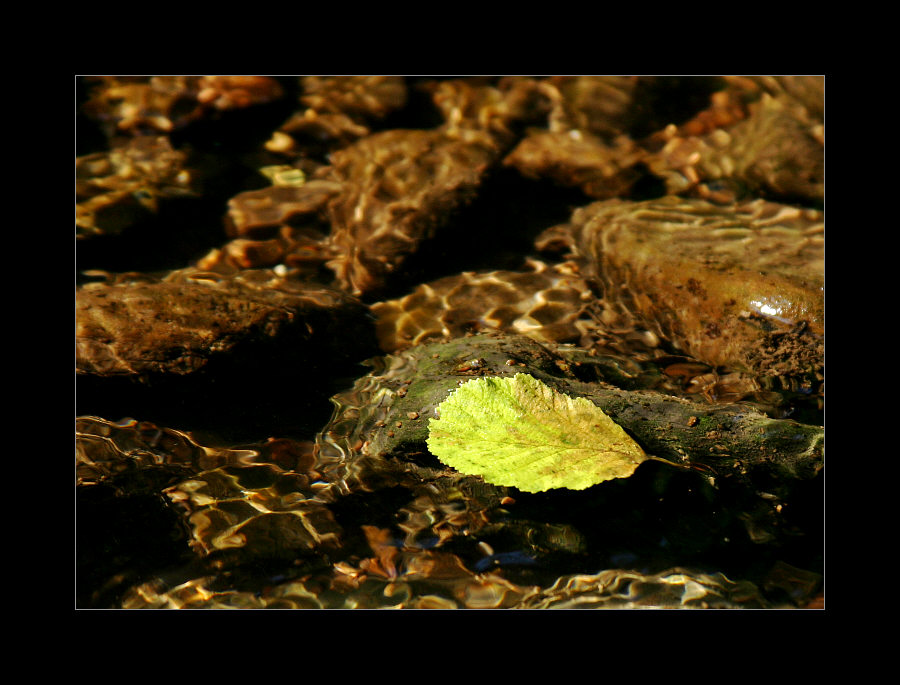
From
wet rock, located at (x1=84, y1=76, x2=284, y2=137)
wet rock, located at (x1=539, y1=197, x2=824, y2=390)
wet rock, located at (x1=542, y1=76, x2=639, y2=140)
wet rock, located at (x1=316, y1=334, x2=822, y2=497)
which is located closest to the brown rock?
wet rock, located at (x1=539, y1=197, x2=824, y2=390)

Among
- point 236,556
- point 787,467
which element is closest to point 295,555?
point 236,556

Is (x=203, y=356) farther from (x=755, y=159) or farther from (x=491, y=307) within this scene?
(x=755, y=159)

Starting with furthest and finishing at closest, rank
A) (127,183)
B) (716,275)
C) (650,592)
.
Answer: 1. (127,183)
2. (716,275)
3. (650,592)

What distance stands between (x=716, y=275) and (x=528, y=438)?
5.55 ft

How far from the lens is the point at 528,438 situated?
234 centimetres

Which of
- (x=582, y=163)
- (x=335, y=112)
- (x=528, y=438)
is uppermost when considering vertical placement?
(x=335, y=112)

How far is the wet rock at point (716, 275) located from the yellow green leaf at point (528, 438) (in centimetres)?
117

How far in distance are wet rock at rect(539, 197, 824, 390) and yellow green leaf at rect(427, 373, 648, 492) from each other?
1167mm

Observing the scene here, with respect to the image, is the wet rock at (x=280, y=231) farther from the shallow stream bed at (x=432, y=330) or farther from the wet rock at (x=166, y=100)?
the wet rock at (x=166, y=100)

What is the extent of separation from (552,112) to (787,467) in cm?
347

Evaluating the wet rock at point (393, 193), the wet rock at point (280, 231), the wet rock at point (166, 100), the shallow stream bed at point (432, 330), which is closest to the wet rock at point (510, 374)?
the shallow stream bed at point (432, 330)

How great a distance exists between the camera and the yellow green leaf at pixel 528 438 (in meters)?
2.23

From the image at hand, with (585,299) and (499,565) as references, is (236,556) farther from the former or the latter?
(585,299)

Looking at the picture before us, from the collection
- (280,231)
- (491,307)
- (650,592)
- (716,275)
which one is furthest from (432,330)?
(650,592)
